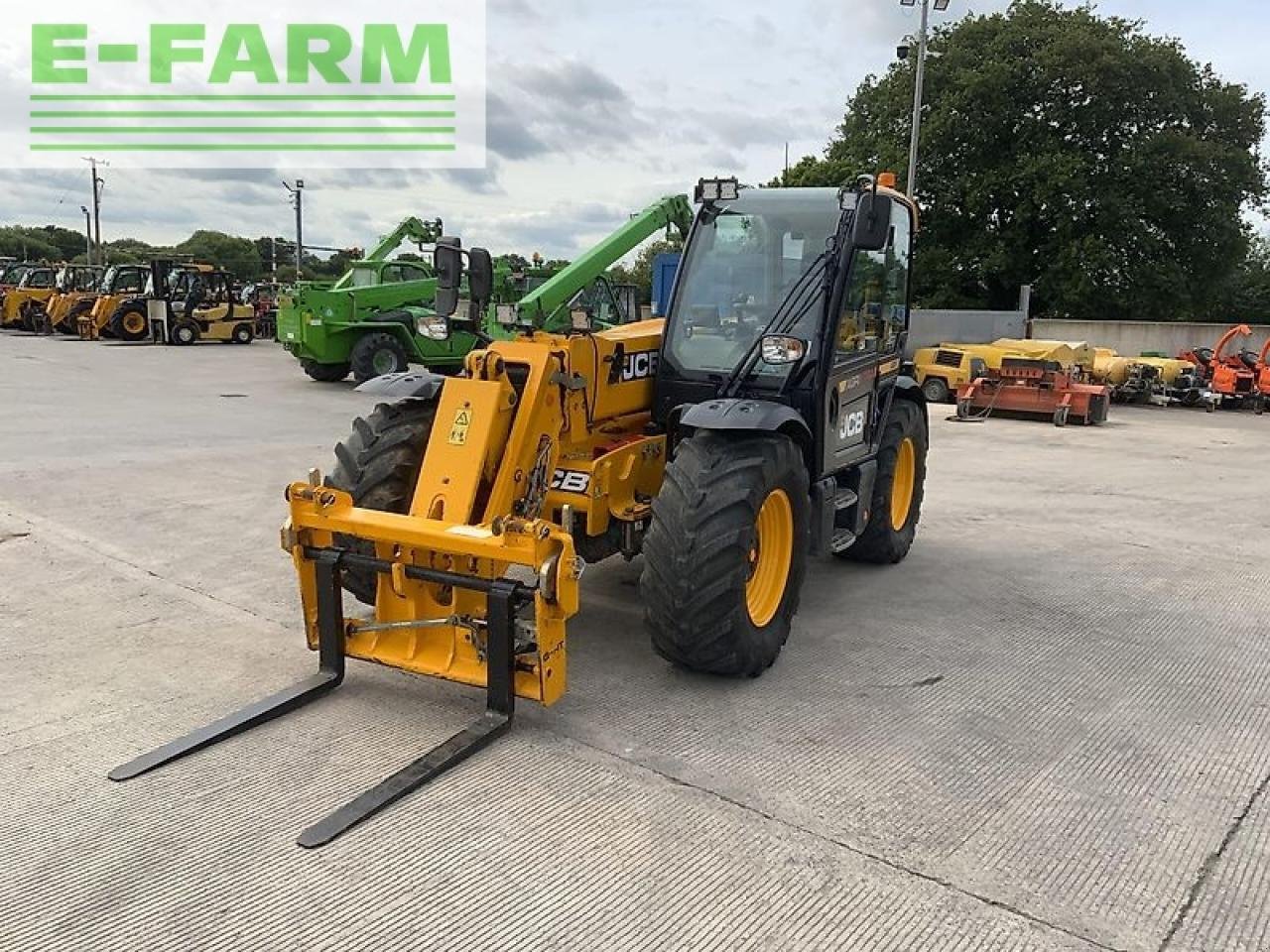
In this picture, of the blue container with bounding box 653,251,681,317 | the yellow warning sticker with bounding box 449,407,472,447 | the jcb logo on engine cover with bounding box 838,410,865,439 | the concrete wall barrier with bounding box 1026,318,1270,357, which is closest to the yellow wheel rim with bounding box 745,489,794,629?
the jcb logo on engine cover with bounding box 838,410,865,439

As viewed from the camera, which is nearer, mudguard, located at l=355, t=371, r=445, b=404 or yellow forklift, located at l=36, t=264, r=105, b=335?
mudguard, located at l=355, t=371, r=445, b=404

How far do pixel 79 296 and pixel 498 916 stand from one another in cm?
3065

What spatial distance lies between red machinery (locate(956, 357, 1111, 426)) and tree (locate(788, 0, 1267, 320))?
13.1m

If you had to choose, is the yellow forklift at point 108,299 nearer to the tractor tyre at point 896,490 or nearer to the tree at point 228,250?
the tractor tyre at point 896,490

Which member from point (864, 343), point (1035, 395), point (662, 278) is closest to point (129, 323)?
point (1035, 395)

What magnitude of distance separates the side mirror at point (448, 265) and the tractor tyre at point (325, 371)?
552 inches

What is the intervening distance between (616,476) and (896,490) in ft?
9.48

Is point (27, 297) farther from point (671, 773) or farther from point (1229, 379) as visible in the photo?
point (671, 773)

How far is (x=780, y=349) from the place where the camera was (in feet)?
14.8

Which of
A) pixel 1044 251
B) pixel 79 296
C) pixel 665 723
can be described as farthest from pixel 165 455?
pixel 1044 251

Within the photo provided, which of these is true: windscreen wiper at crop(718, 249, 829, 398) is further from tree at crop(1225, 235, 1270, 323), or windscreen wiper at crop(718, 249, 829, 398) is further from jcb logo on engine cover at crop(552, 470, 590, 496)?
tree at crop(1225, 235, 1270, 323)

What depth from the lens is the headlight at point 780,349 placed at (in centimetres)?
450

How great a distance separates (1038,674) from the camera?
4.75 meters

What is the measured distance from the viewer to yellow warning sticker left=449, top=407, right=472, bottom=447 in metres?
4.18
